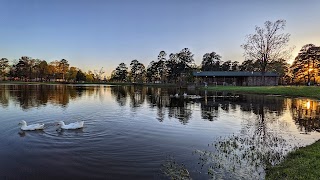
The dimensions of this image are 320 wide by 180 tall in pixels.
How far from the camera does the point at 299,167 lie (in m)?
7.99

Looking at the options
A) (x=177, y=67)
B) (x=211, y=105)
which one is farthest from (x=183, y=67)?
(x=211, y=105)

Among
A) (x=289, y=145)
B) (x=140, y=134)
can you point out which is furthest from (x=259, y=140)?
(x=140, y=134)

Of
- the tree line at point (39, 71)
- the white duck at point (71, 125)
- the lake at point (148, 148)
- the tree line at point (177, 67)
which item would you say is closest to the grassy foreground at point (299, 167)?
the lake at point (148, 148)

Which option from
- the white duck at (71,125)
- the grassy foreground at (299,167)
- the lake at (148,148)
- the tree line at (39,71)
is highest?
the tree line at (39,71)

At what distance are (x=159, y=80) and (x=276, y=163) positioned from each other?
122837 mm

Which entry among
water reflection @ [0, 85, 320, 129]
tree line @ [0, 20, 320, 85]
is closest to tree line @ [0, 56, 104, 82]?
tree line @ [0, 20, 320, 85]

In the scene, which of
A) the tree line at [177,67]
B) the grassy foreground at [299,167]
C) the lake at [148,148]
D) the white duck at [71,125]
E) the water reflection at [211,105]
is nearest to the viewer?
the grassy foreground at [299,167]

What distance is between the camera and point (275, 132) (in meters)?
15.0

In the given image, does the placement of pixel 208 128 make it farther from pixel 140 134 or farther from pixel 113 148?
pixel 113 148

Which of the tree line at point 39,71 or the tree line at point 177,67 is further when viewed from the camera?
the tree line at point 39,71

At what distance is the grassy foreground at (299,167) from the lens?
7.36m

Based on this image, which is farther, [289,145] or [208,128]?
[208,128]

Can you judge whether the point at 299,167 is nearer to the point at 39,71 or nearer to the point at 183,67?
the point at 183,67

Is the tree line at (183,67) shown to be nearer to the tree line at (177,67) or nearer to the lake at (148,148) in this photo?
the tree line at (177,67)
